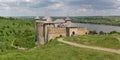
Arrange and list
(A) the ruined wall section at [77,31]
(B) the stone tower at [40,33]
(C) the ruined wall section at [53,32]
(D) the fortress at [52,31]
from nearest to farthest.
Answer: (C) the ruined wall section at [53,32] → (D) the fortress at [52,31] → (A) the ruined wall section at [77,31] → (B) the stone tower at [40,33]

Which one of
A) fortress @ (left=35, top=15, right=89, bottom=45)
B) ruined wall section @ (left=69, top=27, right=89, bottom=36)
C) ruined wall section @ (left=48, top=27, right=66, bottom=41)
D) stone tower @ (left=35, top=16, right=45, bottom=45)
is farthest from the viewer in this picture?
stone tower @ (left=35, top=16, right=45, bottom=45)

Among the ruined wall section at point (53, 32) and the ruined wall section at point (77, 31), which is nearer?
the ruined wall section at point (53, 32)

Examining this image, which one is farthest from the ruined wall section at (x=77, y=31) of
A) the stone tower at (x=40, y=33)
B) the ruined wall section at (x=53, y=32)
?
the stone tower at (x=40, y=33)

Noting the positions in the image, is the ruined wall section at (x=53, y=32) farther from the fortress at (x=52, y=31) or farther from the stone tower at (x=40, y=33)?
the stone tower at (x=40, y=33)

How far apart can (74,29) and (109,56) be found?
75.7 ft

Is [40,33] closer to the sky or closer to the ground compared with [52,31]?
closer to the ground

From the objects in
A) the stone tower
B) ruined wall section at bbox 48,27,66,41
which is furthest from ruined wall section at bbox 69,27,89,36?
the stone tower

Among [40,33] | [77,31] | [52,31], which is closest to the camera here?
[52,31]

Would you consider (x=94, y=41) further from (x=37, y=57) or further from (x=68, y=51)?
(x=37, y=57)

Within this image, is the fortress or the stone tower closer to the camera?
the fortress

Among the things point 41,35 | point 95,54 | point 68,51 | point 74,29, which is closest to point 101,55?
point 95,54

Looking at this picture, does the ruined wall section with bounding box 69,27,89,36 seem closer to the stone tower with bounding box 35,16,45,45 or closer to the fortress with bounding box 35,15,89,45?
the fortress with bounding box 35,15,89,45

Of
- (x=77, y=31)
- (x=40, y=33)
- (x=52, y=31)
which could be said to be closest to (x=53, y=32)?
(x=52, y=31)

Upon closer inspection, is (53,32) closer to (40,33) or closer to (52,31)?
(52,31)
